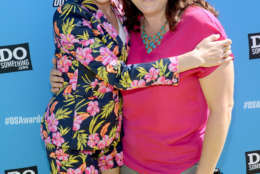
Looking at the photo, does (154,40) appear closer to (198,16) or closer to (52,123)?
(198,16)

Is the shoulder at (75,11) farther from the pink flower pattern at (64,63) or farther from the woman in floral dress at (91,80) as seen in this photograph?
the pink flower pattern at (64,63)

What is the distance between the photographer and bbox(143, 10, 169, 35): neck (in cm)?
133

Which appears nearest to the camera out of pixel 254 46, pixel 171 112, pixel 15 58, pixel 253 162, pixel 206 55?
pixel 206 55

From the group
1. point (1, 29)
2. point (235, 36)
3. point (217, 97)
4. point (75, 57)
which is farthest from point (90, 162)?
point (235, 36)

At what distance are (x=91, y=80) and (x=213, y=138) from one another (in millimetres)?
510

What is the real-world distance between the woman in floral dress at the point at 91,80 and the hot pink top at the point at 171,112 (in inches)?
2.3

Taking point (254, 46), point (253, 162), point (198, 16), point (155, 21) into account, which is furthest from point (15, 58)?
point (253, 162)

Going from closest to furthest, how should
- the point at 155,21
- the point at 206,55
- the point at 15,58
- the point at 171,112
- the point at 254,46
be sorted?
the point at 206,55 → the point at 171,112 → the point at 155,21 → the point at 15,58 → the point at 254,46

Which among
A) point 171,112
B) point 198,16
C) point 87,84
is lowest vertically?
point 171,112

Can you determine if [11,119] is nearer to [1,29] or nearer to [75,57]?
[1,29]

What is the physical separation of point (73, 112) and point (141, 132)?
285mm

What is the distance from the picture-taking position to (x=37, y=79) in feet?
6.37

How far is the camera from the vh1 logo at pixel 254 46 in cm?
199

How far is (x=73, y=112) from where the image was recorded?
4.10 ft
